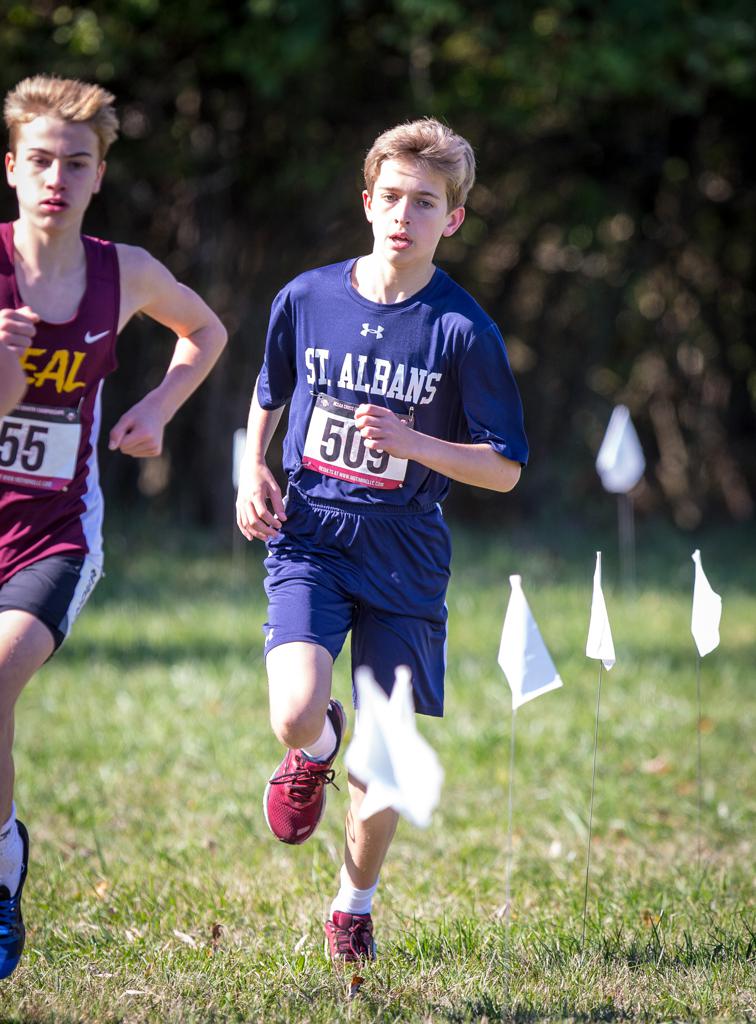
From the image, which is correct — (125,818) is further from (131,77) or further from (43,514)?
(131,77)

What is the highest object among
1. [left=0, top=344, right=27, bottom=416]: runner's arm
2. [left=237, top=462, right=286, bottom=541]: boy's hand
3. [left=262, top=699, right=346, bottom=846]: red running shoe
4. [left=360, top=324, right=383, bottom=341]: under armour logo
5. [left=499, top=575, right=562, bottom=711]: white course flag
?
[left=360, top=324, right=383, bottom=341]: under armour logo

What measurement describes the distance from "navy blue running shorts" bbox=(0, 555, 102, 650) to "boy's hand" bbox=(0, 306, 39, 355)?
594 mm

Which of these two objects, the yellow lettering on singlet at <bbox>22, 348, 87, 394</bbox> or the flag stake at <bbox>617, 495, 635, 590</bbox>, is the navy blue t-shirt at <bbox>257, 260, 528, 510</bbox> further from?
the flag stake at <bbox>617, 495, 635, 590</bbox>

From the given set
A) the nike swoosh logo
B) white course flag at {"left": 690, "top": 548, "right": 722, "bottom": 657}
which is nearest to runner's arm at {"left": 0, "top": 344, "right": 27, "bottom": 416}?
the nike swoosh logo

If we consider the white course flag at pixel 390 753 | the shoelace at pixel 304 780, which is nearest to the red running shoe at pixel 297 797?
the shoelace at pixel 304 780

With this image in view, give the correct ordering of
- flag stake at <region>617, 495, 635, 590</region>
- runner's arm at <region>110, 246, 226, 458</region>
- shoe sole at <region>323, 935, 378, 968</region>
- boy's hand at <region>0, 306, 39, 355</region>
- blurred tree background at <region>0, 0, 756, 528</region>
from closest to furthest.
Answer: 1. boy's hand at <region>0, 306, 39, 355</region>
2. shoe sole at <region>323, 935, 378, 968</region>
3. runner's arm at <region>110, 246, 226, 458</region>
4. flag stake at <region>617, 495, 635, 590</region>
5. blurred tree background at <region>0, 0, 756, 528</region>

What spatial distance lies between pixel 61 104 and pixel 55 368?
2.24ft

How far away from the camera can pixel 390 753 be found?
95.3 inches

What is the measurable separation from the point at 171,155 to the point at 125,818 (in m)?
7.16

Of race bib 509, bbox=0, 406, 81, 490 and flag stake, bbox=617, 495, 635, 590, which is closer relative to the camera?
race bib 509, bbox=0, 406, 81, 490

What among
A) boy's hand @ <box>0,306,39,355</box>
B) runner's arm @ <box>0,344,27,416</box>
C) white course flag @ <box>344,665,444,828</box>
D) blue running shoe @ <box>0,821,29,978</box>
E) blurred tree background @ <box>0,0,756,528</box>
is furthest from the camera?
blurred tree background @ <box>0,0,756,528</box>

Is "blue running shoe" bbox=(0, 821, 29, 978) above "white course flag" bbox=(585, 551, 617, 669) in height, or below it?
below

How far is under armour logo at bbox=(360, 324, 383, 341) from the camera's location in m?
3.10

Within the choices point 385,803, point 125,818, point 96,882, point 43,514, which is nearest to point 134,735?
point 125,818
